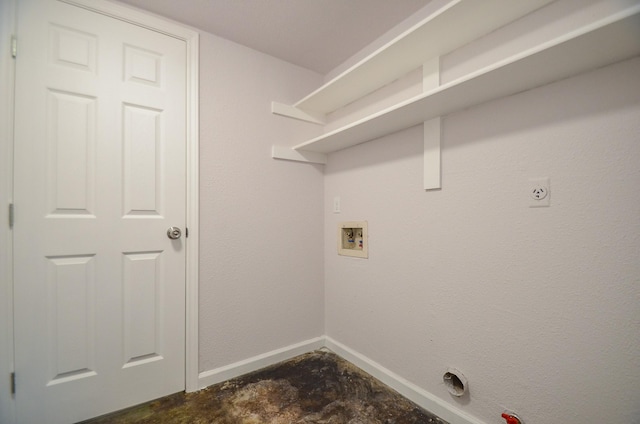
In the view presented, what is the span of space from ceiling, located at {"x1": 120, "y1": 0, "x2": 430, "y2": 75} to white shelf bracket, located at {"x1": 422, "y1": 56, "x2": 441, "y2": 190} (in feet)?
1.32

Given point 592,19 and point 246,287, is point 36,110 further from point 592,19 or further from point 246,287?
point 592,19

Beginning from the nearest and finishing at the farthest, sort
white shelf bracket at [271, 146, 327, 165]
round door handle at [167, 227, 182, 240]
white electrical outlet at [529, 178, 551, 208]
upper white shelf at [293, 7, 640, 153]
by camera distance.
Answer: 1. upper white shelf at [293, 7, 640, 153]
2. white electrical outlet at [529, 178, 551, 208]
3. round door handle at [167, 227, 182, 240]
4. white shelf bracket at [271, 146, 327, 165]

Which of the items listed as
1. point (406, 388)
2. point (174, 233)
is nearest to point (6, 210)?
point (174, 233)

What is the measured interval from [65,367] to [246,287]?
0.97 metres

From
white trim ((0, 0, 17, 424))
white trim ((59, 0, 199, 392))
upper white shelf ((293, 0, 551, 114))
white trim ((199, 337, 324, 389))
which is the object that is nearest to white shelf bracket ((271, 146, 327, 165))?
upper white shelf ((293, 0, 551, 114))

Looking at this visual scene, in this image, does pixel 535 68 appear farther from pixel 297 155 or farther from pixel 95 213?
pixel 95 213

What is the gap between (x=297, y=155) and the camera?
2.06 m

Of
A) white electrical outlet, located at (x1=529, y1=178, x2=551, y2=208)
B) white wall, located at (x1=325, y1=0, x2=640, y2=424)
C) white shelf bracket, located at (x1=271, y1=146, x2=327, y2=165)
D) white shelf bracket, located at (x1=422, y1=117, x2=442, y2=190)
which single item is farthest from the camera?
white shelf bracket, located at (x1=271, y1=146, x2=327, y2=165)

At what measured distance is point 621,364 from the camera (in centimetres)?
90

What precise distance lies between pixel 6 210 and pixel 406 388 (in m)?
2.28

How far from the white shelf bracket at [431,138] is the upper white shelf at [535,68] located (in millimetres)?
67

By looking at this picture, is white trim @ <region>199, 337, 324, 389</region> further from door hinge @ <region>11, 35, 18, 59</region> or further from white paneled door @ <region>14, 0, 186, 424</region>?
door hinge @ <region>11, 35, 18, 59</region>

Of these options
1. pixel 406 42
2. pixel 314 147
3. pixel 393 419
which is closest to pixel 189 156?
pixel 314 147

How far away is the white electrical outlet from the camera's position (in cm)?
106
